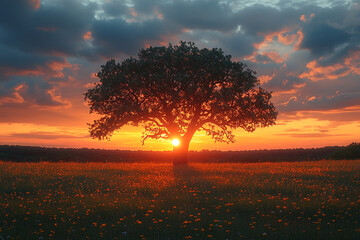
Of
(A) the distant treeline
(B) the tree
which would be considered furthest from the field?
(A) the distant treeline

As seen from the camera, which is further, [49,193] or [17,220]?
[49,193]

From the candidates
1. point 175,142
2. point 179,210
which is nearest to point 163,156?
point 175,142

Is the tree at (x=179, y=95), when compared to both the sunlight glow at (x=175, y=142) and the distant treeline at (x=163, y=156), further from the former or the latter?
the distant treeline at (x=163, y=156)

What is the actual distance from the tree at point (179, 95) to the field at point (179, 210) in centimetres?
1310

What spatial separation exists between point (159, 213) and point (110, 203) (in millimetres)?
2556

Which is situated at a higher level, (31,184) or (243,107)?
(243,107)

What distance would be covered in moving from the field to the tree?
43.0 ft

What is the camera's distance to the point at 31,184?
66.3 feet

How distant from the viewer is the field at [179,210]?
1126 cm

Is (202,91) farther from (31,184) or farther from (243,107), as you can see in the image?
(31,184)

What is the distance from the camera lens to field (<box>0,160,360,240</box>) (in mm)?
11258

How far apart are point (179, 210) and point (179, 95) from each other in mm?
20228

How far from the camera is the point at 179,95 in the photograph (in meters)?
33.2

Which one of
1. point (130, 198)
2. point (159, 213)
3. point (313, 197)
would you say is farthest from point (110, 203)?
point (313, 197)
